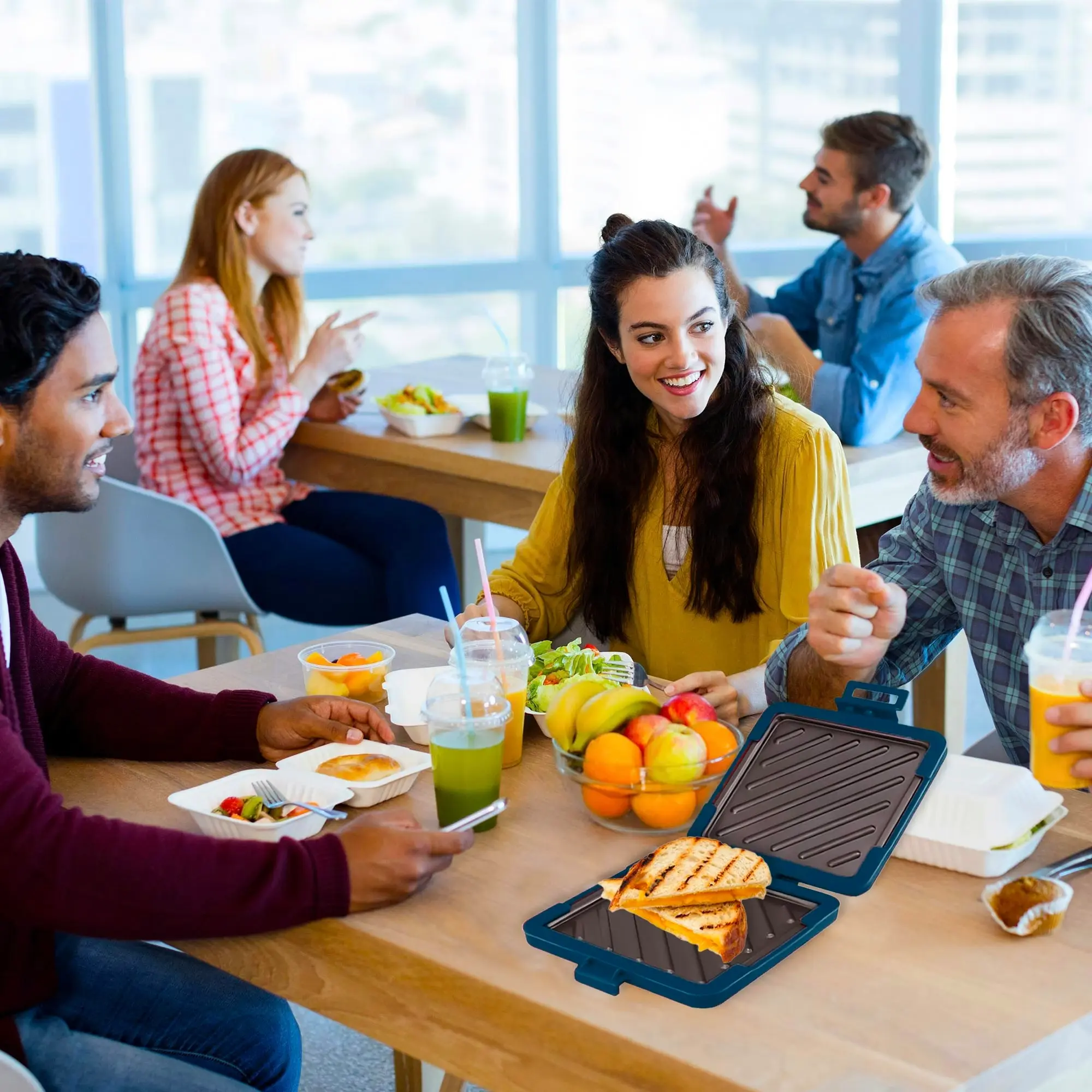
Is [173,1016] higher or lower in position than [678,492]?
lower

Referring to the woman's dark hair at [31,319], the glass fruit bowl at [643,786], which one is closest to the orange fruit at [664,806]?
the glass fruit bowl at [643,786]

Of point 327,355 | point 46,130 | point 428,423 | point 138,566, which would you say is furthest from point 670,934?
point 46,130

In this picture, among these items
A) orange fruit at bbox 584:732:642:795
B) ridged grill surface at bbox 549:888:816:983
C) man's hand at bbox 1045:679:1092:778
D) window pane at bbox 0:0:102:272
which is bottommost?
ridged grill surface at bbox 549:888:816:983

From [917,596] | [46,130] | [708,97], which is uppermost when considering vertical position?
[708,97]

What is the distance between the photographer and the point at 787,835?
1.32 metres

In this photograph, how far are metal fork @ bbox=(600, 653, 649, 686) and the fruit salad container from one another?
270mm

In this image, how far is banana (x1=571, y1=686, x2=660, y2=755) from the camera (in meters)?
1.38

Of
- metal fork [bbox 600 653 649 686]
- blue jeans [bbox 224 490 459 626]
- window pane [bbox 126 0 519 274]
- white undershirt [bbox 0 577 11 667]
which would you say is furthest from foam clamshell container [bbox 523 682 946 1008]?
window pane [bbox 126 0 519 274]

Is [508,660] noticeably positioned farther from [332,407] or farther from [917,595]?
[332,407]

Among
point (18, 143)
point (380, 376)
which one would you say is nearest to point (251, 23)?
point (18, 143)

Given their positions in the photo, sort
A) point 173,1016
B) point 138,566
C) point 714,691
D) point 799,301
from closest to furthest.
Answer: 1. point 173,1016
2. point 714,691
3. point 138,566
4. point 799,301

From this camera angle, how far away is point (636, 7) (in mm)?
5078

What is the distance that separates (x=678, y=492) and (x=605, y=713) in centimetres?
78

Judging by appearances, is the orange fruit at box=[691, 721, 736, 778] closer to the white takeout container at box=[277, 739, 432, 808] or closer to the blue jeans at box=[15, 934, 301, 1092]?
the white takeout container at box=[277, 739, 432, 808]
